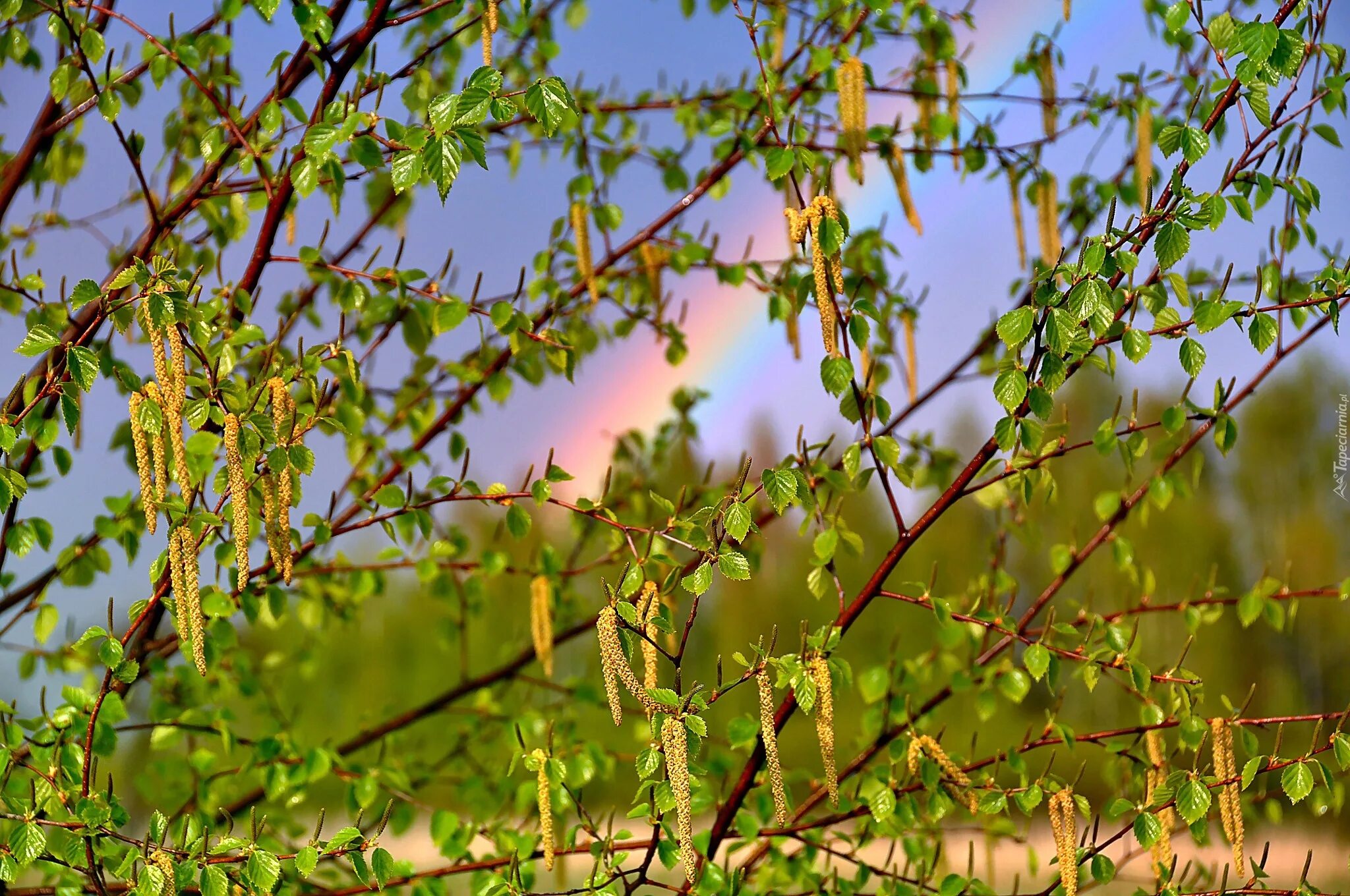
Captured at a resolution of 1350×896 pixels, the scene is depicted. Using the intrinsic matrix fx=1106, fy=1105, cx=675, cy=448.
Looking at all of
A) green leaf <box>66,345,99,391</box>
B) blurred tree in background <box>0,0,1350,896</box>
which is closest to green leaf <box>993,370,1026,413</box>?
blurred tree in background <box>0,0,1350,896</box>

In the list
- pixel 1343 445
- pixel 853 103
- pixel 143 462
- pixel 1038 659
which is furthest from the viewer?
pixel 1343 445

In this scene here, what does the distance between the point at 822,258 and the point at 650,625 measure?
34 cm

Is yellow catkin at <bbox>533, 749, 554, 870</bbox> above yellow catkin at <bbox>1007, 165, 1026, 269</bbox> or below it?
below

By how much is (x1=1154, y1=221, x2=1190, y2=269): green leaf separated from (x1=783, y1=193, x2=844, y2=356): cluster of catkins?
0.26 meters

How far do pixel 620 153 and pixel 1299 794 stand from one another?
1.29 m

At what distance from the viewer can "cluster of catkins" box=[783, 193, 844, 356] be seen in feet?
3.00

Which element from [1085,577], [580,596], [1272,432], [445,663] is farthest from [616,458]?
[1272,432]

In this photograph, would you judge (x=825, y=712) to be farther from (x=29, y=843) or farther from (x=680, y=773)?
(x=29, y=843)

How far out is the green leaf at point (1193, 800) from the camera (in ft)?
3.04

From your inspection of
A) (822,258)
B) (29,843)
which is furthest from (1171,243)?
(29,843)

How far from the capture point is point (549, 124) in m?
0.77

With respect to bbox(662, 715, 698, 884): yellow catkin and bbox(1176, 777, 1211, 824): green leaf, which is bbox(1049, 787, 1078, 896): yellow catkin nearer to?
bbox(1176, 777, 1211, 824): green leaf

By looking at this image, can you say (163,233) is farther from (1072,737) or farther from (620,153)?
(1072,737)

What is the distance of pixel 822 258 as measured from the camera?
92 cm
